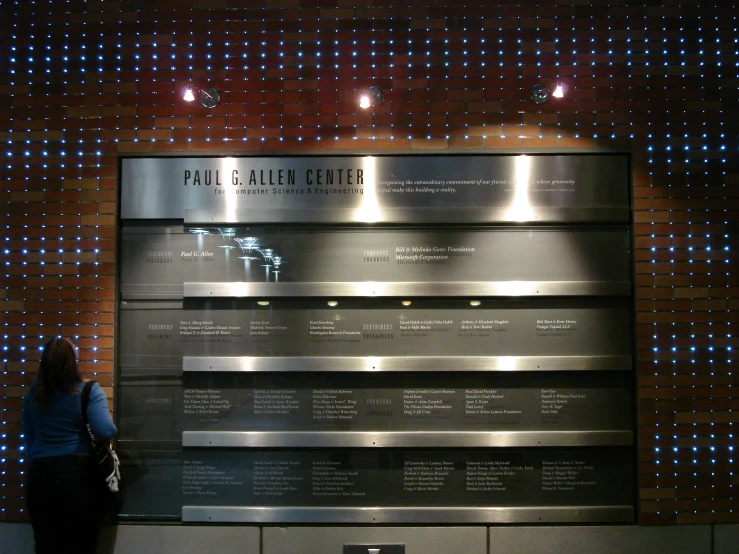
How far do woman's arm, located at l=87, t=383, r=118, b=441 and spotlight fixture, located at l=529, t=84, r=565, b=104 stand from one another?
11.1ft

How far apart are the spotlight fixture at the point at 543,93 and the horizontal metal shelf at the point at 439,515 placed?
2.71 m

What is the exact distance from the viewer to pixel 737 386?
13.0ft

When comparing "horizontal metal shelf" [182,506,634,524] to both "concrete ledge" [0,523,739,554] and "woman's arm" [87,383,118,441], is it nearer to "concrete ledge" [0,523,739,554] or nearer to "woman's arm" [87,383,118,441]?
"concrete ledge" [0,523,739,554]

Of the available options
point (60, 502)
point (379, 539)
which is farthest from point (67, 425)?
point (379, 539)

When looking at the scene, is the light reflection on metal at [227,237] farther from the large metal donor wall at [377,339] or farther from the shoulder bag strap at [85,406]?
the shoulder bag strap at [85,406]

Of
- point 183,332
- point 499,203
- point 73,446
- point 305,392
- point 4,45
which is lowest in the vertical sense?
point 73,446

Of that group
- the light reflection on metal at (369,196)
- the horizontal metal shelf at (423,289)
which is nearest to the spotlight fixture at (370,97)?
the light reflection on metal at (369,196)

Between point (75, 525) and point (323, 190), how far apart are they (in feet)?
8.47

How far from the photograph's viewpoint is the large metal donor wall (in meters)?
3.98

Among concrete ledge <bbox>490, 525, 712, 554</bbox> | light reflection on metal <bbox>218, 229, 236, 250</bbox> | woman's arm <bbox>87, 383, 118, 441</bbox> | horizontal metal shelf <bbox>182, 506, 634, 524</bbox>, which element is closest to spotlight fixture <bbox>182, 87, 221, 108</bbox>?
light reflection on metal <bbox>218, 229, 236, 250</bbox>

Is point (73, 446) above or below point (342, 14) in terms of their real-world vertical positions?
below

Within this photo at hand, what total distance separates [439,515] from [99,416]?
2.24 meters

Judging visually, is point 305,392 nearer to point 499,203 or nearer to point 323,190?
point 323,190

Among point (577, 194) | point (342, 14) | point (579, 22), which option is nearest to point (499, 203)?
point (577, 194)
